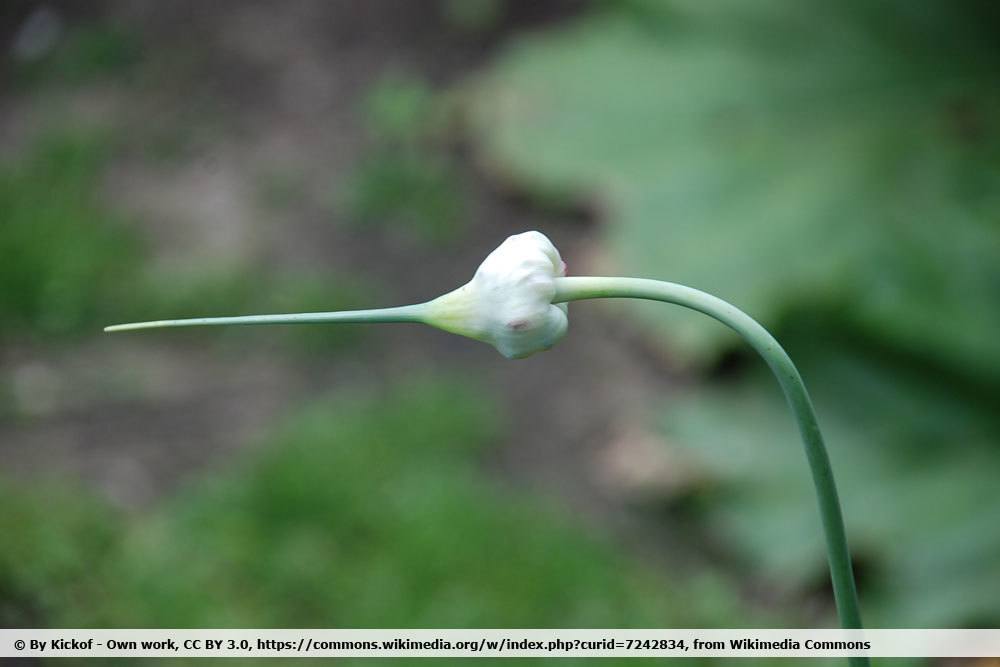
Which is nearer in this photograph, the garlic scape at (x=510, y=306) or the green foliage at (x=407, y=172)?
the garlic scape at (x=510, y=306)

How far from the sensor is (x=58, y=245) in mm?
2508

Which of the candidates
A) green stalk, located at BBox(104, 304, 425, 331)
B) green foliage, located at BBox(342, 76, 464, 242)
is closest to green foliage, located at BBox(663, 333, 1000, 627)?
green foliage, located at BBox(342, 76, 464, 242)

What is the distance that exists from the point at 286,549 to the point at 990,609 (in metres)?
1.20

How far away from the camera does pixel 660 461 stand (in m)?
2.14

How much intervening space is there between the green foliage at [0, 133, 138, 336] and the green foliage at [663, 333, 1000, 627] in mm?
1310

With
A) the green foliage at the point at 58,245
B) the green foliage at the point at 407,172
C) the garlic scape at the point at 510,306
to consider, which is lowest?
the green foliage at the point at 58,245

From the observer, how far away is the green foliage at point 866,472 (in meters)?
1.93

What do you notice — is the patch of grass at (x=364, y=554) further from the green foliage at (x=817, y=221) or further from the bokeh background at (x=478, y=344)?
the green foliage at (x=817, y=221)

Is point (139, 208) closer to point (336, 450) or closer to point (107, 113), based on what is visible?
point (107, 113)

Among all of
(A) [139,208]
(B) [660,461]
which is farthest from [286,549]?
(A) [139,208]
